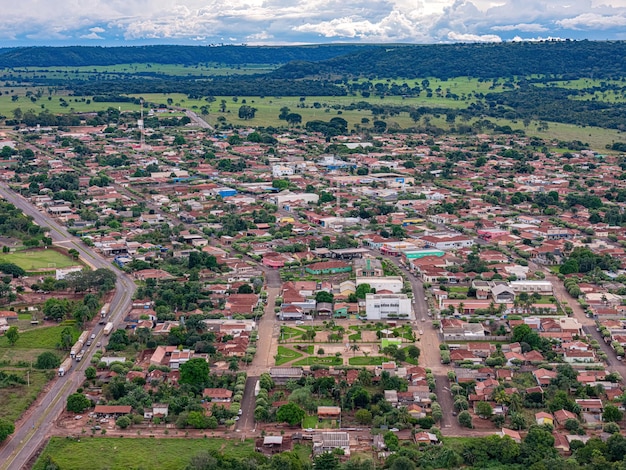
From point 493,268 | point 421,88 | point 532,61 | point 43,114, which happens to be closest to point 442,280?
point 493,268

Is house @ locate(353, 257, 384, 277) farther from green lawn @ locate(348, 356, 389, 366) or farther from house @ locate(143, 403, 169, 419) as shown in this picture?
house @ locate(143, 403, 169, 419)

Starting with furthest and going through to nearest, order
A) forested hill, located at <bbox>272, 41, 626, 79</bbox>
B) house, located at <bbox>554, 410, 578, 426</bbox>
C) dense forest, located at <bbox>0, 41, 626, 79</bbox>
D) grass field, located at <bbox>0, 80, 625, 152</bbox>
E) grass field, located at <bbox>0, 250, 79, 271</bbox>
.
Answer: dense forest, located at <bbox>0, 41, 626, 79</bbox> → forested hill, located at <bbox>272, 41, 626, 79</bbox> → grass field, located at <bbox>0, 80, 625, 152</bbox> → grass field, located at <bbox>0, 250, 79, 271</bbox> → house, located at <bbox>554, 410, 578, 426</bbox>

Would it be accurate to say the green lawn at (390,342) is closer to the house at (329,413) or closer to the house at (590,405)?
the house at (329,413)

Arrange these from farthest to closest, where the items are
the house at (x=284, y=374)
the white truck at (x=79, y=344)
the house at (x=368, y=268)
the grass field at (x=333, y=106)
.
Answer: the grass field at (x=333, y=106)
the house at (x=368, y=268)
the white truck at (x=79, y=344)
the house at (x=284, y=374)

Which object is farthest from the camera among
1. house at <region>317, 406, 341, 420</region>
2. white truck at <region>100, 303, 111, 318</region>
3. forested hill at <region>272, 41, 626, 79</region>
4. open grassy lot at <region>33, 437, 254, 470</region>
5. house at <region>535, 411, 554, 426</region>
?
forested hill at <region>272, 41, 626, 79</region>

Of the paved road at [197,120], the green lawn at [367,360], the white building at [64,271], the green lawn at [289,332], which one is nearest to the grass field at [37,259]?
the white building at [64,271]

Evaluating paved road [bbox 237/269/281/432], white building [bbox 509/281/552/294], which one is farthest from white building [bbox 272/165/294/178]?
white building [bbox 509/281/552/294]
